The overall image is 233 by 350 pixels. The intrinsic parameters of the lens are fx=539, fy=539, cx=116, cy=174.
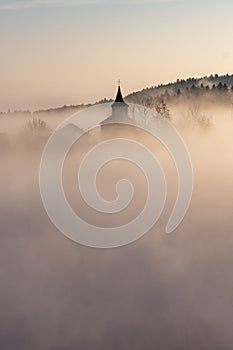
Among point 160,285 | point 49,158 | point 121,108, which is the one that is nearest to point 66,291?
point 160,285

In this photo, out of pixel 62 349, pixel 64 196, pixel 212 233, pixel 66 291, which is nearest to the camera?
pixel 62 349

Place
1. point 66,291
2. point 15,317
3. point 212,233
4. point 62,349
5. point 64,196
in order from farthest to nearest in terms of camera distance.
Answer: point 64,196
point 212,233
point 66,291
point 15,317
point 62,349

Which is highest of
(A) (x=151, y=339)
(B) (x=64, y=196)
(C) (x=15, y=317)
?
(B) (x=64, y=196)

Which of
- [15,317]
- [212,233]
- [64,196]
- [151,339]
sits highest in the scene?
[64,196]

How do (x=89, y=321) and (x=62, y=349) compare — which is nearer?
(x=62, y=349)

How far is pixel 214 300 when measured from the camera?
59.3 m

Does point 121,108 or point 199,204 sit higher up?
point 121,108

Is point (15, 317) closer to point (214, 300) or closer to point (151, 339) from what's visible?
point (151, 339)

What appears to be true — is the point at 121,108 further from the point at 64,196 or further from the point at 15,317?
the point at 64,196

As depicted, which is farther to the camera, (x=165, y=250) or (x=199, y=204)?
(x=199, y=204)

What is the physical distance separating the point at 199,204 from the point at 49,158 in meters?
25.8

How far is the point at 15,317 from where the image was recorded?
5594 centimetres

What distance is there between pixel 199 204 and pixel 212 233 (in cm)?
828

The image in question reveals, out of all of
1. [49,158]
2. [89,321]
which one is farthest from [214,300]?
[49,158]
